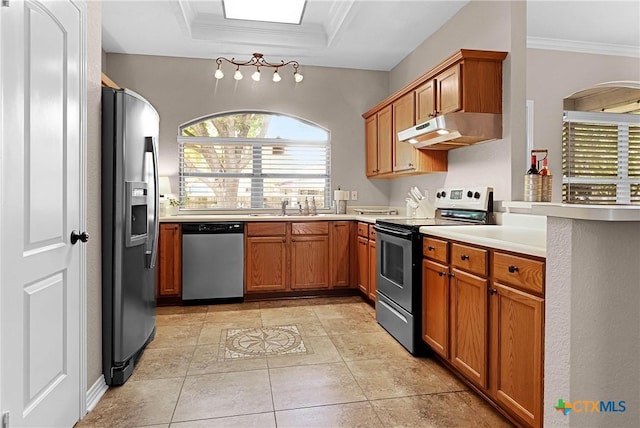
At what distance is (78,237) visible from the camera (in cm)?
189

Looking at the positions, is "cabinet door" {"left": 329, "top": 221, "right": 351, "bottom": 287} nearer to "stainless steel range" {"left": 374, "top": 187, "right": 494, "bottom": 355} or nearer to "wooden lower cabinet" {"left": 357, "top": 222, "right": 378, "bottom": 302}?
"wooden lower cabinet" {"left": 357, "top": 222, "right": 378, "bottom": 302}

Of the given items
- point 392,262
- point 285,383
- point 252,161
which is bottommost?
point 285,383

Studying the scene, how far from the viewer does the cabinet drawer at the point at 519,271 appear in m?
1.65

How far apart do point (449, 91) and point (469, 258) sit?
4.76 ft

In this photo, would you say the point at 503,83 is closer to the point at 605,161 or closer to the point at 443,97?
the point at 443,97

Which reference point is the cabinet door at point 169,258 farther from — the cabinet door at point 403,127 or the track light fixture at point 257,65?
the cabinet door at point 403,127

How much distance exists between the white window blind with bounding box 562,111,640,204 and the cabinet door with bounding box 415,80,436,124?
107 cm

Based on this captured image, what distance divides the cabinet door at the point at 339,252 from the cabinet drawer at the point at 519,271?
2.47 meters

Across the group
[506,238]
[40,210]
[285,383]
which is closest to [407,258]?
[506,238]

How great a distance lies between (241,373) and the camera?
247 centimetres

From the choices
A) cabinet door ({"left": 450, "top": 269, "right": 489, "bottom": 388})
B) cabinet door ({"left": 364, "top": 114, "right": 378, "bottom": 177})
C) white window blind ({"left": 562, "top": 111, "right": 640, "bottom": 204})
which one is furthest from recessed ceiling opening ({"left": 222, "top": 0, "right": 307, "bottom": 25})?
cabinet door ({"left": 450, "top": 269, "right": 489, "bottom": 388})

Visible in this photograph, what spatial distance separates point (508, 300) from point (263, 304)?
9.04ft

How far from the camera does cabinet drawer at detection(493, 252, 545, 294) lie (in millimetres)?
1646

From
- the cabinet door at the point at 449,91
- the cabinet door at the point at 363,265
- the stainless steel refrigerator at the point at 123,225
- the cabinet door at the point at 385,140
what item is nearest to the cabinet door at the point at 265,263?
the cabinet door at the point at 363,265
